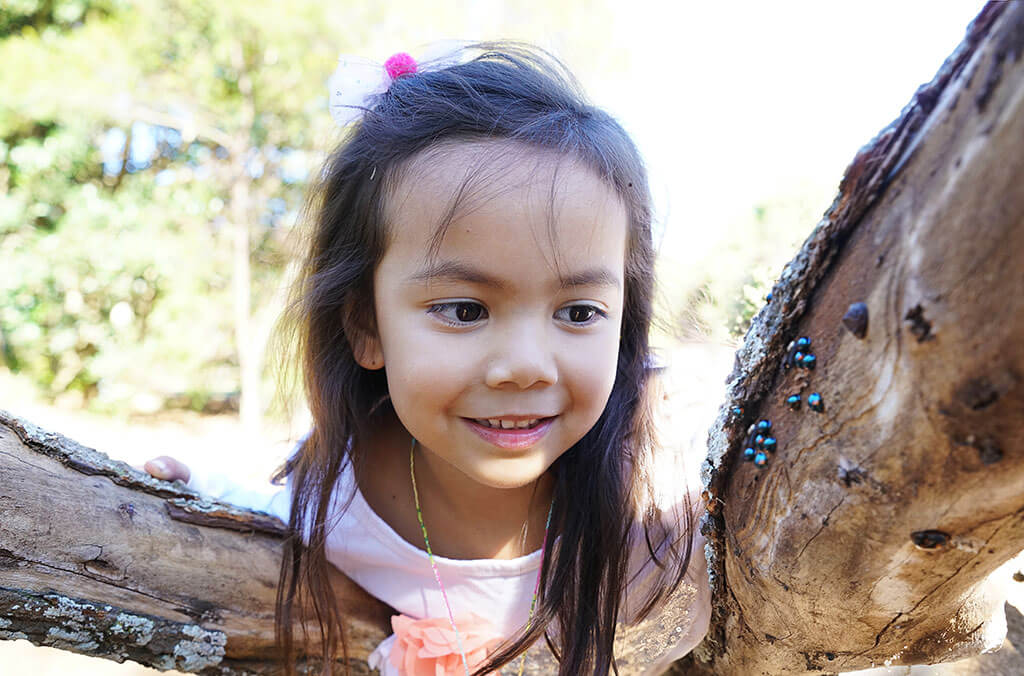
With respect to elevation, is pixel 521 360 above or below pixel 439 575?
above

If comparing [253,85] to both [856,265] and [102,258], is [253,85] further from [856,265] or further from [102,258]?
[856,265]

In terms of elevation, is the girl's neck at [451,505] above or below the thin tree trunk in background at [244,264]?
below

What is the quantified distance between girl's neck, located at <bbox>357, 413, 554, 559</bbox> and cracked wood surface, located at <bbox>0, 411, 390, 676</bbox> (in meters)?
0.28

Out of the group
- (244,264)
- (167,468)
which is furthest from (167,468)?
(244,264)

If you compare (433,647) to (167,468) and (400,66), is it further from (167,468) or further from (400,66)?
(400,66)

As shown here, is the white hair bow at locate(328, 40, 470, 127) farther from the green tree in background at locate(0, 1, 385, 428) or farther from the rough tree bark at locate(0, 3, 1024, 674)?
the green tree in background at locate(0, 1, 385, 428)

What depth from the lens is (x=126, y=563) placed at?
130 centimetres

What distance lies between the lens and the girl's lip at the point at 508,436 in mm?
1304

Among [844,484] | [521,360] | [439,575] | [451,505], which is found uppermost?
[521,360]

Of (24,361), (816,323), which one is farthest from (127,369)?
(816,323)

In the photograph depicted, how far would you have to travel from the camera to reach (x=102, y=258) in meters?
7.48

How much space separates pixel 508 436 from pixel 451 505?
47cm

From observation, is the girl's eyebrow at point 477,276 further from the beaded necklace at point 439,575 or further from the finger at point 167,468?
the finger at point 167,468

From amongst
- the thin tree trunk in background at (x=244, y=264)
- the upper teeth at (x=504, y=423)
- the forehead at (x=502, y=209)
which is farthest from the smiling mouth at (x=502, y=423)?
the thin tree trunk in background at (x=244, y=264)
